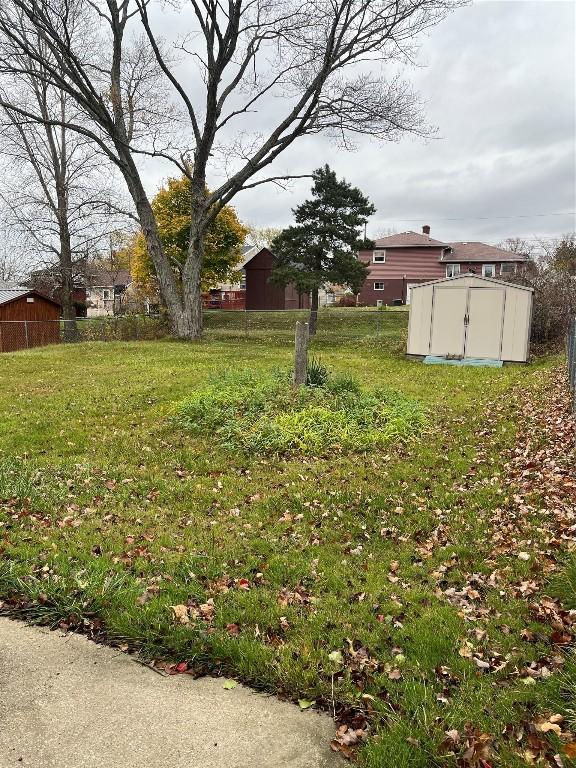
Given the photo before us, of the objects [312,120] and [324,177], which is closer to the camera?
[312,120]

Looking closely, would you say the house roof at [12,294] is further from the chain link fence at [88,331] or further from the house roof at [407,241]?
the house roof at [407,241]

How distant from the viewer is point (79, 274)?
29.1m

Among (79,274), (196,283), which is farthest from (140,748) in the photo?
(79,274)

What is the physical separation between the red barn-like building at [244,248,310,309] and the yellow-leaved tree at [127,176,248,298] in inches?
172

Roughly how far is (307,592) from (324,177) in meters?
23.2

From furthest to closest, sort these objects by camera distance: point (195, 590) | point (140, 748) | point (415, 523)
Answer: point (415, 523), point (195, 590), point (140, 748)

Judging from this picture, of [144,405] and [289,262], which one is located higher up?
[289,262]

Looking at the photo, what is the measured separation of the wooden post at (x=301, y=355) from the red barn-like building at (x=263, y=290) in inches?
1220

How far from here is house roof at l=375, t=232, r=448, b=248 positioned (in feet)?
134

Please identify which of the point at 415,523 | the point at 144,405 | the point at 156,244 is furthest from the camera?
the point at 156,244

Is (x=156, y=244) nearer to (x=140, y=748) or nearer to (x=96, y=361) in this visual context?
(x=96, y=361)

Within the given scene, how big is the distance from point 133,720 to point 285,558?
1.85m

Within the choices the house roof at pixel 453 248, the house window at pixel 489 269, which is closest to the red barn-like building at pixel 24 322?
the house roof at pixel 453 248

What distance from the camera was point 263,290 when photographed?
40.2 metres
